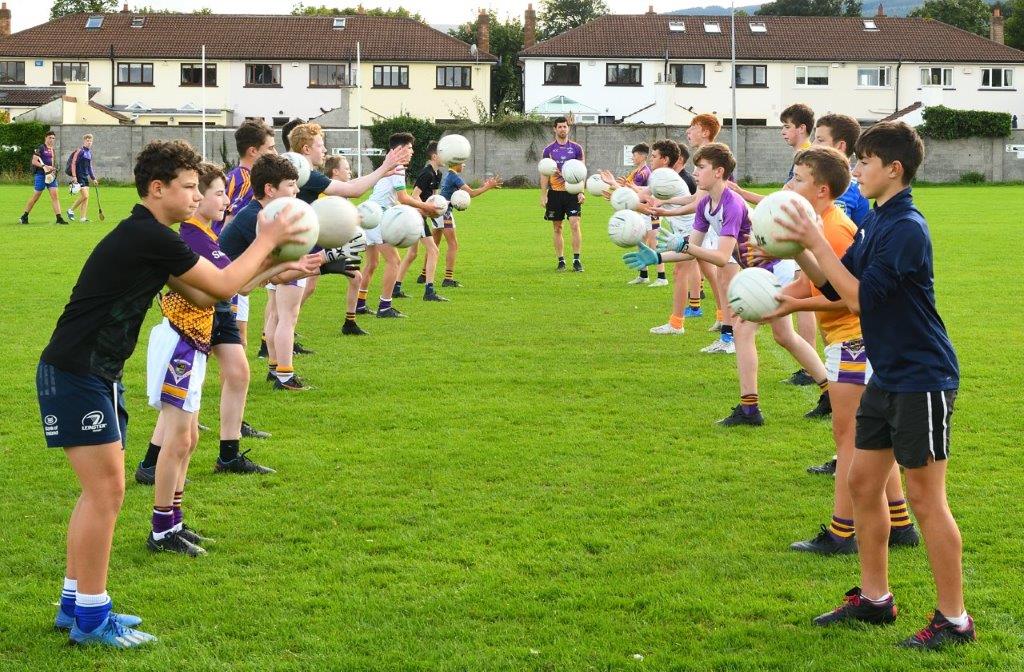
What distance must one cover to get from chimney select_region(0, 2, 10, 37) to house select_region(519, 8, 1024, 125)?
133 ft

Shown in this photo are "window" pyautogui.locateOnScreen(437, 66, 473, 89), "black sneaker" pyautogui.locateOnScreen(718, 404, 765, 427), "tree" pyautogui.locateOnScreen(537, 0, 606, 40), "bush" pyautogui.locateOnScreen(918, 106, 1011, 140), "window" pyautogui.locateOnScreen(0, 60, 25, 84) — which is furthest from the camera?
"tree" pyautogui.locateOnScreen(537, 0, 606, 40)

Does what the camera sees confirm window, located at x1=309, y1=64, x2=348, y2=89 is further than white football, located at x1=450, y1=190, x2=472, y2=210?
Yes

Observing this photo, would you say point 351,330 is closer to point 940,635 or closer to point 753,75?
point 940,635

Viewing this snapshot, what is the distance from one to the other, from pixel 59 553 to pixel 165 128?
4602 cm

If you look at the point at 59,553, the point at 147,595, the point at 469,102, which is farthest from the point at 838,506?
the point at 469,102

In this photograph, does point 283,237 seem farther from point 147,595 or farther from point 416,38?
point 416,38

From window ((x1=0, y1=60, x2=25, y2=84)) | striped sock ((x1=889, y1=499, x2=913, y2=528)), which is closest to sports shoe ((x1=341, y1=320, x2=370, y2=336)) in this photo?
striped sock ((x1=889, y1=499, x2=913, y2=528))

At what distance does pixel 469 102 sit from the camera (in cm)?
7244

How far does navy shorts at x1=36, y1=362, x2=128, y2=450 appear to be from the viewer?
4.94 m

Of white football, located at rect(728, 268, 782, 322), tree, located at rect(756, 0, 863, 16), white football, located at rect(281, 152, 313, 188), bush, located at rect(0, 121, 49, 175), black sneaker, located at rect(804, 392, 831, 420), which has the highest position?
tree, located at rect(756, 0, 863, 16)

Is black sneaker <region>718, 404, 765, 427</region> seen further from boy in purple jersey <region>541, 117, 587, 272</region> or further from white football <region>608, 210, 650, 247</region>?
boy in purple jersey <region>541, 117, 587, 272</region>

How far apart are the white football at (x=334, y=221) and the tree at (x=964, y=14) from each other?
109 meters

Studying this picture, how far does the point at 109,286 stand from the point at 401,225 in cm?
475

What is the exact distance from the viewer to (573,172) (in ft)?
64.0
